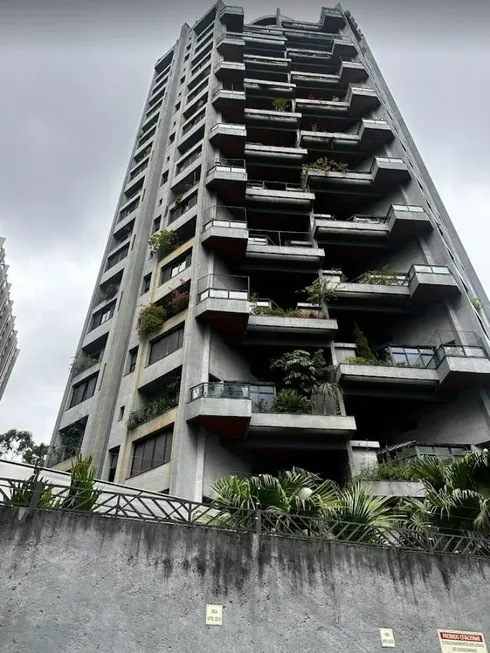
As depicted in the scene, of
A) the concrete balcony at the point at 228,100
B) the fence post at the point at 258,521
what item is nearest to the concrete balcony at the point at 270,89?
the concrete balcony at the point at 228,100

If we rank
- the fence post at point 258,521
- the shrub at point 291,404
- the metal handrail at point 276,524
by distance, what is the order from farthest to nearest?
the shrub at point 291,404, the fence post at point 258,521, the metal handrail at point 276,524

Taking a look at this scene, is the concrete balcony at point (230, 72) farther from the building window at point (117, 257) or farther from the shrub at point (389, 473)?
the shrub at point (389, 473)

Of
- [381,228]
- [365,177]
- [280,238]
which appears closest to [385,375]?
[381,228]

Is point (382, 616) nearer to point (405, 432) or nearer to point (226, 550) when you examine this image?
point (226, 550)

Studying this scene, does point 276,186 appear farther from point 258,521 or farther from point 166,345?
point 258,521

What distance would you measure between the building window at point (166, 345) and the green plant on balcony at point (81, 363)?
5.00 m

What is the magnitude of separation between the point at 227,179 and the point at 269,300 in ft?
25.1

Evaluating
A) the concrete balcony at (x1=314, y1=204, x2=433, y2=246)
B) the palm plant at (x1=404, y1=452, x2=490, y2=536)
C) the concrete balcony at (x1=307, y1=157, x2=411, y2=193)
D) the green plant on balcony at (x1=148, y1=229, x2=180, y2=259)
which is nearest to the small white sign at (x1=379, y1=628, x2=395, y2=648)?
the palm plant at (x1=404, y1=452, x2=490, y2=536)

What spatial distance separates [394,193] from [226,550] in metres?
25.4

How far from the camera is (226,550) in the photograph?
830 centimetres

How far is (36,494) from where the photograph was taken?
799cm

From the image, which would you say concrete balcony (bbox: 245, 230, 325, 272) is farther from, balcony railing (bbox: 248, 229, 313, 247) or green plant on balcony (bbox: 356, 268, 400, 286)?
green plant on balcony (bbox: 356, 268, 400, 286)

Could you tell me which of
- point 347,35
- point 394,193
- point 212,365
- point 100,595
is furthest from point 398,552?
point 347,35

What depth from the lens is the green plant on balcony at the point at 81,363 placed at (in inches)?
1033
